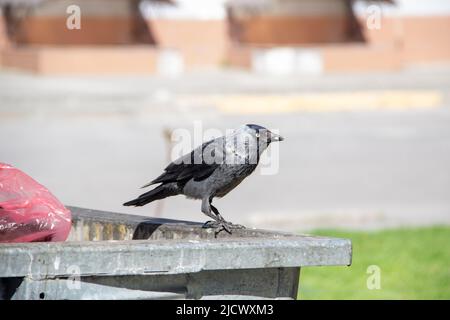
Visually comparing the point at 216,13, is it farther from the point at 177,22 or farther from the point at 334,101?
the point at 334,101

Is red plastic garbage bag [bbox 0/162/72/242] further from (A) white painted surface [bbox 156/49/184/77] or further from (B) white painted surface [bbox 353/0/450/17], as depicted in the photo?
(B) white painted surface [bbox 353/0/450/17]

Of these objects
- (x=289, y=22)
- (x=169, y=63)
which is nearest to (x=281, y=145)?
(x=169, y=63)

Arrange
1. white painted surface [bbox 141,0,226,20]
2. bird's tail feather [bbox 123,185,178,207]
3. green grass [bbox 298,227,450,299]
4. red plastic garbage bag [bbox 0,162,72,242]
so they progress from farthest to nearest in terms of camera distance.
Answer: white painted surface [bbox 141,0,226,20] < green grass [bbox 298,227,450,299] < bird's tail feather [bbox 123,185,178,207] < red plastic garbage bag [bbox 0,162,72,242]

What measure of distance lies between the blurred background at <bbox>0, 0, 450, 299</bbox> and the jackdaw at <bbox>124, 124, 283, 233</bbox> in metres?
3.29

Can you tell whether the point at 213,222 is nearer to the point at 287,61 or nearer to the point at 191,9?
the point at 287,61

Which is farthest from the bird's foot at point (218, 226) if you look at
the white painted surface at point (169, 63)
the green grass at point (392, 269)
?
the white painted surface at point (169, 63)

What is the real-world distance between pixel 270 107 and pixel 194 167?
16380 mm

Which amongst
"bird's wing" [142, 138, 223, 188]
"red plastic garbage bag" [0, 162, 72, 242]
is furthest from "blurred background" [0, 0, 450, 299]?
"red plastic garbage bag" [0, 162, 72, 242]

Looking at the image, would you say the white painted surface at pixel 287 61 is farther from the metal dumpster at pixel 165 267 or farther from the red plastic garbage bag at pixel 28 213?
the metal dumpster at pixel 165 267

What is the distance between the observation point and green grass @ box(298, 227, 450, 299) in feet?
25.5

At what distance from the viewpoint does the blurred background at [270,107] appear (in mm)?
10336

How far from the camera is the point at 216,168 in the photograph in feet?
14.0

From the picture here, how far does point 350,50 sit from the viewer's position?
91.1 feet

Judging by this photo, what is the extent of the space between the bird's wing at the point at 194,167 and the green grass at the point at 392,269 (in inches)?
Result: 122
